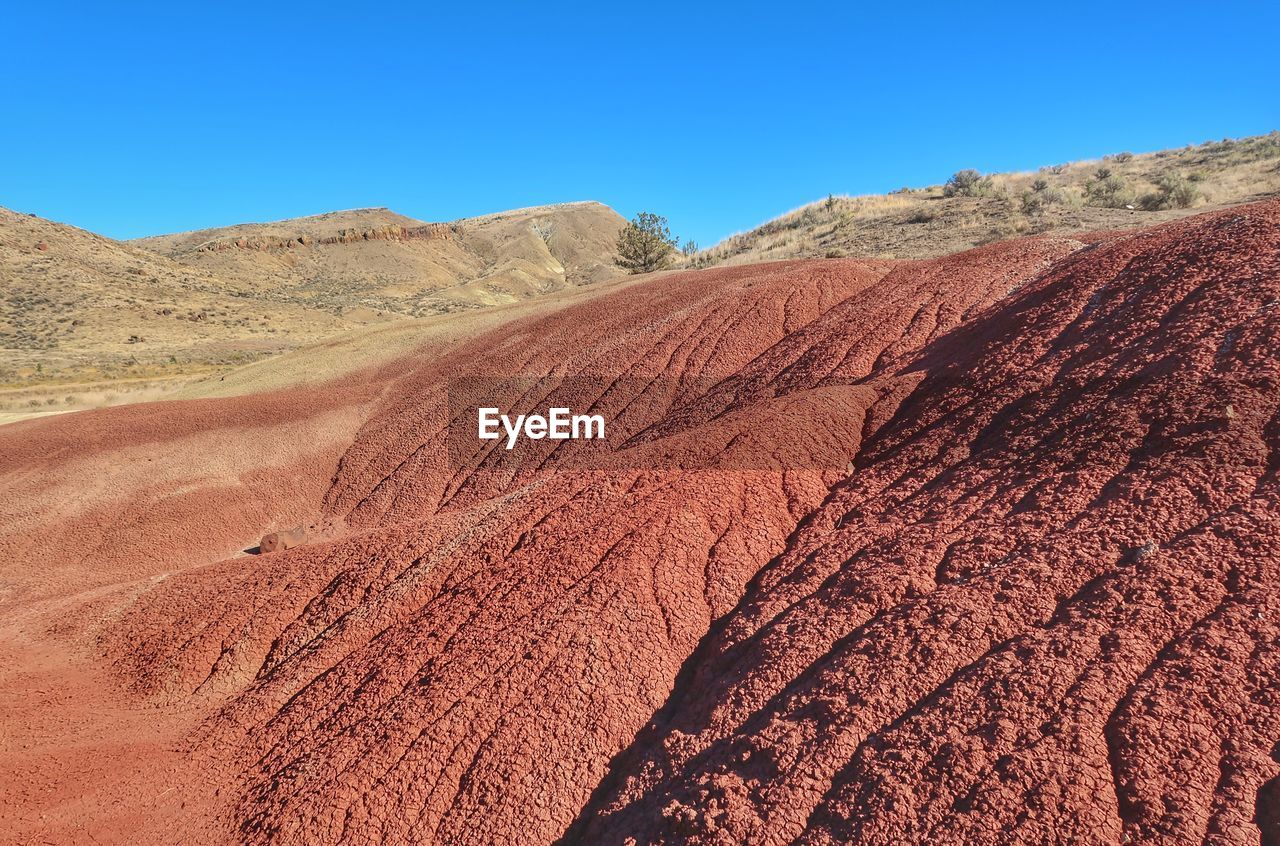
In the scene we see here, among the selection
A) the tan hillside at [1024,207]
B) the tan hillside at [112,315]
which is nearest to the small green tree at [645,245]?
the tan hillside at [1024,207]

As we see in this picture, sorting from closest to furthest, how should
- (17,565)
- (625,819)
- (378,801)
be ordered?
Answer: (625,819) < (378,801) < (17,565)

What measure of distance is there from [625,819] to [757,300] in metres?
11.9

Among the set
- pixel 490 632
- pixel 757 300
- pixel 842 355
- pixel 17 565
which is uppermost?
pixel 757 300

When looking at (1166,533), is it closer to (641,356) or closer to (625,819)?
(625,819)

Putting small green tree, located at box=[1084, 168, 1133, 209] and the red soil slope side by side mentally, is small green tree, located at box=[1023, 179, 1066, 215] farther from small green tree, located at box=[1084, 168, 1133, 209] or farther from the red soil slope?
the red soil slope

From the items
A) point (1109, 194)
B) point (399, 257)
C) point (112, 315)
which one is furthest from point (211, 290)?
point (1109, 194)

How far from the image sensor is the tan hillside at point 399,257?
64.3 metres

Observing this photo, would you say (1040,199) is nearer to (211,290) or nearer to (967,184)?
(967,184)

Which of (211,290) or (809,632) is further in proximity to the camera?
(211,290)

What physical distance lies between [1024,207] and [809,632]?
73.4ft

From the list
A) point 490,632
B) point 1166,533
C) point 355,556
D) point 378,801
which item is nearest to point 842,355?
point 1166,533

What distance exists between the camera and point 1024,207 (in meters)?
20.9

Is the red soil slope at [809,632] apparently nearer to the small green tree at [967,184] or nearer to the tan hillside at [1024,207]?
the tan hillside at [1024,207]

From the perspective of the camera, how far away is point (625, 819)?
375cm
